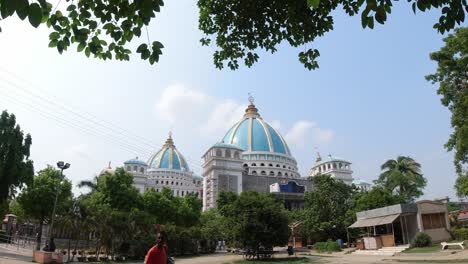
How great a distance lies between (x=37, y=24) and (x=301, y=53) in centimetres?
544

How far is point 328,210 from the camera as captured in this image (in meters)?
39.4

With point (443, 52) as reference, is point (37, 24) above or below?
below

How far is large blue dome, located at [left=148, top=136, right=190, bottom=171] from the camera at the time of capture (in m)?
104

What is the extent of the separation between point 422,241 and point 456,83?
10.3m

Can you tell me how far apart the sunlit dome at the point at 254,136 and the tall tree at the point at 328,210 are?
5309 cm

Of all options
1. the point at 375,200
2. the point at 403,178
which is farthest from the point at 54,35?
the point at 403,178

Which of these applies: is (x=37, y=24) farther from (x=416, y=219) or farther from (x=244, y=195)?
(x=416, y=219)

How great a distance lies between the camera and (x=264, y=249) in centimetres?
2681

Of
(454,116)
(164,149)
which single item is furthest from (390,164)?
(164,149)

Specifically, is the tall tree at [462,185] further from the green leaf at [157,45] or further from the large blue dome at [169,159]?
the large blue dome at [169,159]

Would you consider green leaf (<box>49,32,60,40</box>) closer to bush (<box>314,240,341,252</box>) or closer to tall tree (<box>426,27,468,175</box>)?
tall tree (<box>426,27,468,175</box>)

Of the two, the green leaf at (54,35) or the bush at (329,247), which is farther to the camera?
the bush at (329,247)

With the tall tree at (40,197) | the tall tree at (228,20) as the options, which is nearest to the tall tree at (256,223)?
the tall tree at (40,197)

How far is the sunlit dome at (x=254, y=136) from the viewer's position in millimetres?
94188
